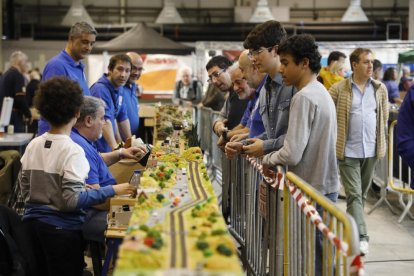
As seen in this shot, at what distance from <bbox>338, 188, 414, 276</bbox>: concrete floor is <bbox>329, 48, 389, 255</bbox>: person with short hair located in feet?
0.73

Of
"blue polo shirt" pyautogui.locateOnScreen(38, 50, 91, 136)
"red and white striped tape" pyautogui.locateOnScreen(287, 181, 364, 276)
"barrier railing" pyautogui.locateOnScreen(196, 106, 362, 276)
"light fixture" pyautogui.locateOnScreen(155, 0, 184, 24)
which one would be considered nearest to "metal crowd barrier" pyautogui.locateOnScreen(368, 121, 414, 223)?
"barrier railing" pyautogui.locateOnScreen(196, 106, 362, 276)

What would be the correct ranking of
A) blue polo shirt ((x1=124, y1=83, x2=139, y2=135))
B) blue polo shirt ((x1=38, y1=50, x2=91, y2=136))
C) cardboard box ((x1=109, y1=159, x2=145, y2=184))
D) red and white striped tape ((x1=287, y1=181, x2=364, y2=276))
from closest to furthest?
red and white striped tape ((x1=287, y1=181, x2=364, y2=276)) < cardboard box ((x1=109, y1=159, x2=145, y2=184)) < blue polo shirt ((x1=38, y1=50, x2=91, y2=136)) < blue polo shirt ((x1=124, y1=83, x2=139, y2=135))

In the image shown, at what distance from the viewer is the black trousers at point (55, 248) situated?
384cm

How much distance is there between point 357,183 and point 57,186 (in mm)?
3072

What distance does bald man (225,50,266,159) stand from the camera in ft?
15.6

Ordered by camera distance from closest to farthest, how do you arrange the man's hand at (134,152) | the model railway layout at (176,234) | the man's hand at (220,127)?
the model railway layout at (176,234)
the man's hand at (134,152)
the man's hand at (220,127)

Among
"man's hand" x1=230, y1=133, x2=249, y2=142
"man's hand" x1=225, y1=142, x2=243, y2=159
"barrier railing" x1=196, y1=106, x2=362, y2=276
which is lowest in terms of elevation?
"barrier railing" x1=196, y1=106, x2=362, y2=276

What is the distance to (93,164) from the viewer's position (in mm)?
4203

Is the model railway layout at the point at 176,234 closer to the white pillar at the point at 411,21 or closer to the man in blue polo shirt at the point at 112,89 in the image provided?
the man in blue polo shirt at the point at 112,89

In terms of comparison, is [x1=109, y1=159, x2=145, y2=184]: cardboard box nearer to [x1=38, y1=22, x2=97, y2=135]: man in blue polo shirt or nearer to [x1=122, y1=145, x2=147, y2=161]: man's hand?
[x1=122, y1=145, x2=147, y2=161]: man's hand

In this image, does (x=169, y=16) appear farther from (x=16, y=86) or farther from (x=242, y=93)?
(x=242, y=93)

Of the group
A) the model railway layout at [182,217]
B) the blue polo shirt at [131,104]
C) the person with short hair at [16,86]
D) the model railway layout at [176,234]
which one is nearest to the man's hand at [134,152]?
the model railway layout at [182,217]

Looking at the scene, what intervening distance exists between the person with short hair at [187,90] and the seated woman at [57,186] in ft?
31.5

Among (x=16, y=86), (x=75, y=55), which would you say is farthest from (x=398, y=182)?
(x=16, y=86)
